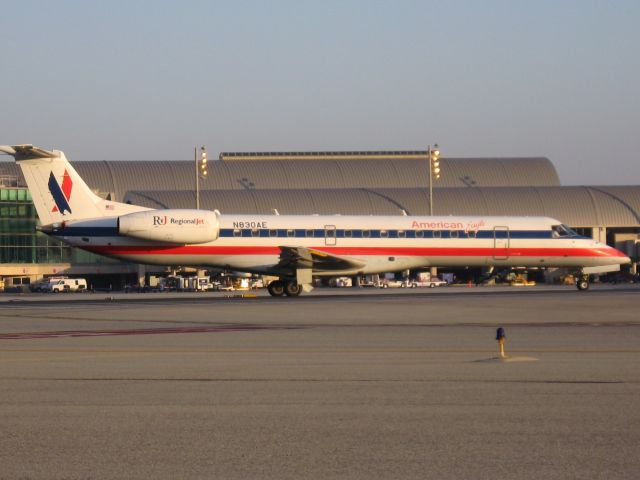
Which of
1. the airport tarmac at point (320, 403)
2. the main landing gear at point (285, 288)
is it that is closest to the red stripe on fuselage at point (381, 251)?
the main landing gear at point (285, 288)

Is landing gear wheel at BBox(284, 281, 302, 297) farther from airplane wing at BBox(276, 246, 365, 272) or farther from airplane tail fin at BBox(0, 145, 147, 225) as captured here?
airplane tail fin at BBox(0, 145, 147, 225)

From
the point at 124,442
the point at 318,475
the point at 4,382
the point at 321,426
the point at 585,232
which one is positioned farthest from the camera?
the point at 585,232

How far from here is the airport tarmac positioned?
349 inches

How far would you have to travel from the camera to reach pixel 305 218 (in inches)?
1767

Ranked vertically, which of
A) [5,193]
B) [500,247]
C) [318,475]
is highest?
[5,193]

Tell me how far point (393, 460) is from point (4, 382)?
23.4 feet

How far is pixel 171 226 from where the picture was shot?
4256 centimetres

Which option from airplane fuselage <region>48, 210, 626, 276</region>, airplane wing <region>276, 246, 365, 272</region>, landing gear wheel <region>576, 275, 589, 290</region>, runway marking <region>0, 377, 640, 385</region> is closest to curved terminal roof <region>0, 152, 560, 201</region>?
airplane fuselage <region>48, 210, 626, 276</region>

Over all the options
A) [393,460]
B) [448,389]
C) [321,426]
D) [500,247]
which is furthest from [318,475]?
[500,247]

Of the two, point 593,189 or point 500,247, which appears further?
point 593,189

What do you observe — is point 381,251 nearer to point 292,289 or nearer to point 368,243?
point 368,243

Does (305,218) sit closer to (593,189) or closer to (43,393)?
(43,393)

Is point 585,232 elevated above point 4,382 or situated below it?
above

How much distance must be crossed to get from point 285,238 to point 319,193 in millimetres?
40168
